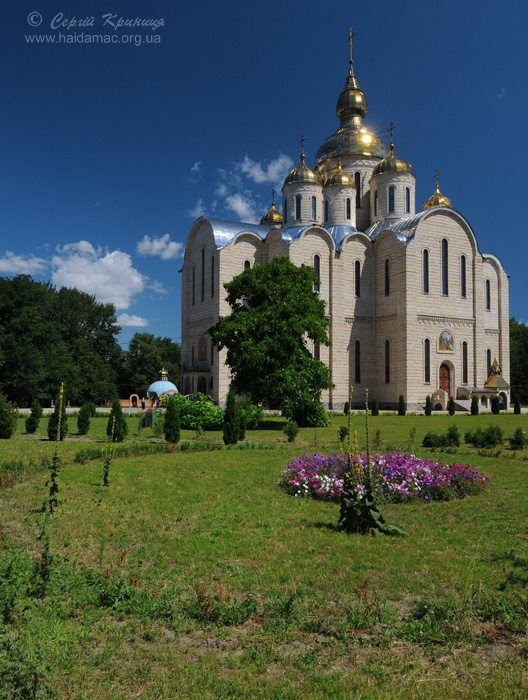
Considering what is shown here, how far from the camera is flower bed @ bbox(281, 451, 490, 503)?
7.79 meters

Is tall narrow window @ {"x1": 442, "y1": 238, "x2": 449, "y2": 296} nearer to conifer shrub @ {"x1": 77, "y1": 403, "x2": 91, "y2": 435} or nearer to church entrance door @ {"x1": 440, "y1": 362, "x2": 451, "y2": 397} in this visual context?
church entrance door @ {"x1": 440, "y1": 362, "x2": 451, "y2": 397}

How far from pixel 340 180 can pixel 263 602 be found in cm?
3764

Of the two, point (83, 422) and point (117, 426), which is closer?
point (117, 426)

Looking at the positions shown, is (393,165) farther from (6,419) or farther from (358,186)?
(6,419)

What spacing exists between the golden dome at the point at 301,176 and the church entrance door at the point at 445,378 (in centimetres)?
1620

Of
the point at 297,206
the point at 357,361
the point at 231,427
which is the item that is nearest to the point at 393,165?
the point at 297,206

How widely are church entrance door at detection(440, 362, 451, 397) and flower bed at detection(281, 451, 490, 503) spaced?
2781 centimetres

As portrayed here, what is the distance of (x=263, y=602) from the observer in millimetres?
4152

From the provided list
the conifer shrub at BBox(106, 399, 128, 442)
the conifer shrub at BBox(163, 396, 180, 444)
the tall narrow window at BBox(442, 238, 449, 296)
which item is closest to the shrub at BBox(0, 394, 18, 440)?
the conifer shrub at BBox(106, 399, 128, 442)

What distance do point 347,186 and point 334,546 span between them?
119ft

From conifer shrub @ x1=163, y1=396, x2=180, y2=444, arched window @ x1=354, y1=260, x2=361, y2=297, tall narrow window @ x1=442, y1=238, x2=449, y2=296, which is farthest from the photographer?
arched window @ x1=354, y1=260, x2=361, y2=297

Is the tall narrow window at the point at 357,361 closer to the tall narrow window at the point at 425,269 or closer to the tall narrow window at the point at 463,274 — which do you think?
the tall narrow window at the point at 425,269

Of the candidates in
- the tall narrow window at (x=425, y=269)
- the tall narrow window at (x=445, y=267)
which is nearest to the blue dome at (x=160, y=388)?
the tall narrow window at (x=425, y=269)

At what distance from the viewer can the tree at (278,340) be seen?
798 inches
